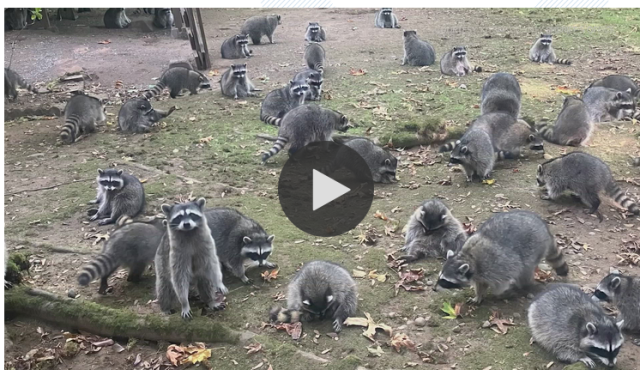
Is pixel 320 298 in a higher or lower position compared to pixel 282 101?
lower

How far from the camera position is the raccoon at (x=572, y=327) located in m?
3.43

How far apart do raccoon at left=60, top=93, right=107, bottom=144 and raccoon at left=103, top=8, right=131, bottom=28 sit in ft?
26.0

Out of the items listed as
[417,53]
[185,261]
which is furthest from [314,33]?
[185,261]

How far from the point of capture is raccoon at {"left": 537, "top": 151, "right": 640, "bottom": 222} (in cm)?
569

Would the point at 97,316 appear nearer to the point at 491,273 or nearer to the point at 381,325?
the point at 381,325

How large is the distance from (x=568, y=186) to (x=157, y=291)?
4167 millimetres

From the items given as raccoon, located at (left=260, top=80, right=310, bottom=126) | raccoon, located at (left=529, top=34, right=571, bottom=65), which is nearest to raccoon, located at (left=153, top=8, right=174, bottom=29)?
raccoon, located at (left=260, top=80, right=310, bottom=126)

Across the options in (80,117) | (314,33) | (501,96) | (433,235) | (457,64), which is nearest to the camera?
(433,235)

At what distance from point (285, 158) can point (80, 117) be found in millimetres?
3201

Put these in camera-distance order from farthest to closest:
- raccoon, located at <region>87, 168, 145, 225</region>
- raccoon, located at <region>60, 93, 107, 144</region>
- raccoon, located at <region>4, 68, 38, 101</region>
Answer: raccoon, located at <region>4, 68, 38, 101</region>
raccoon, located at <region>60, 93, 107, 144</region>
raccoon, located at <region>87, 168, 145, 225</region>

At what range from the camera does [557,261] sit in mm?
4520

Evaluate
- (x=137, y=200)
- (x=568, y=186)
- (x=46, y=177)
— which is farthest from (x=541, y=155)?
(x=46, y=177)

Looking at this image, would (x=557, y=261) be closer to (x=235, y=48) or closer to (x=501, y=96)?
(x=501, y=96)
